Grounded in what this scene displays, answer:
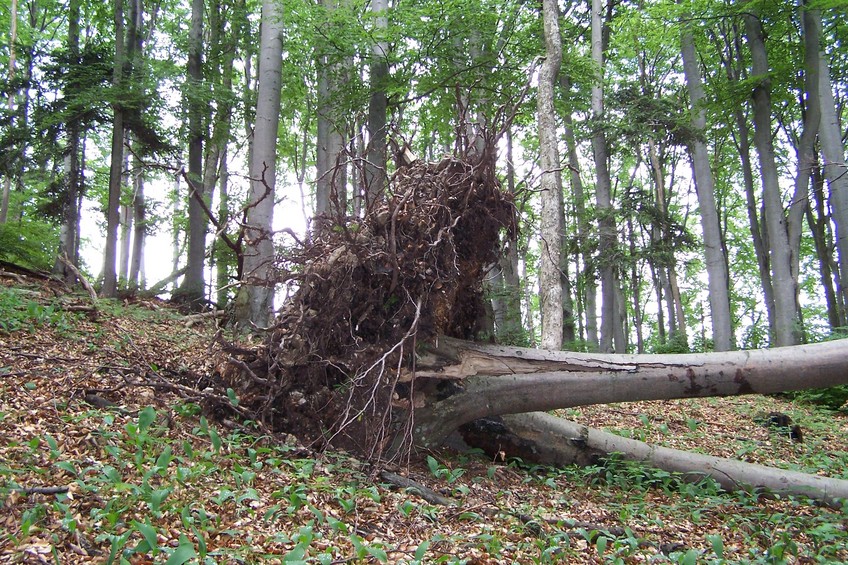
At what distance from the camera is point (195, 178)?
12.0 m

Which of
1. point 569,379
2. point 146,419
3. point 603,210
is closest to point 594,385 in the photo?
point 569,379

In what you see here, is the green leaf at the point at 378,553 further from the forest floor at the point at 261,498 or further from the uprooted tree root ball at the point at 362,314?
the uprooted tree root ball at the point at 362,314

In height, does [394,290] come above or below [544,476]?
above

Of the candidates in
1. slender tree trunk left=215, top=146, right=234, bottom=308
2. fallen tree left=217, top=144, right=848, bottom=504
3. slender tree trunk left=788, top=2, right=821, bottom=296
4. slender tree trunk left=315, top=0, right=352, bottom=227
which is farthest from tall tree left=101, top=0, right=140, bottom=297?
slender tree trunk left=788, top=2, right=821, bottom=296

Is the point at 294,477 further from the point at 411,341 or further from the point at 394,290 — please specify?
the point at 394,290

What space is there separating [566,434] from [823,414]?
6121 mm

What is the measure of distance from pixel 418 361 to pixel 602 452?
2.18 metres

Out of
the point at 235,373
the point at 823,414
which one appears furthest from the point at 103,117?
the point at 823,414

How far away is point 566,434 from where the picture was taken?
18.7 feet

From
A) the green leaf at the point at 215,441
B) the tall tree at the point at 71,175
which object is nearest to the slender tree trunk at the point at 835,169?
the green leaf at the point at 215,441

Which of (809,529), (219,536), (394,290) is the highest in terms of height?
(394,290)

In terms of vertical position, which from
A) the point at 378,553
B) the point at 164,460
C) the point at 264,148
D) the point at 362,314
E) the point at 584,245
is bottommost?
the point at 378,553

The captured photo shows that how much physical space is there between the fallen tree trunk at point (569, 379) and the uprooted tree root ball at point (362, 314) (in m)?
0.30

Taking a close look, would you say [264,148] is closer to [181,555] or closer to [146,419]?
[146,419]
